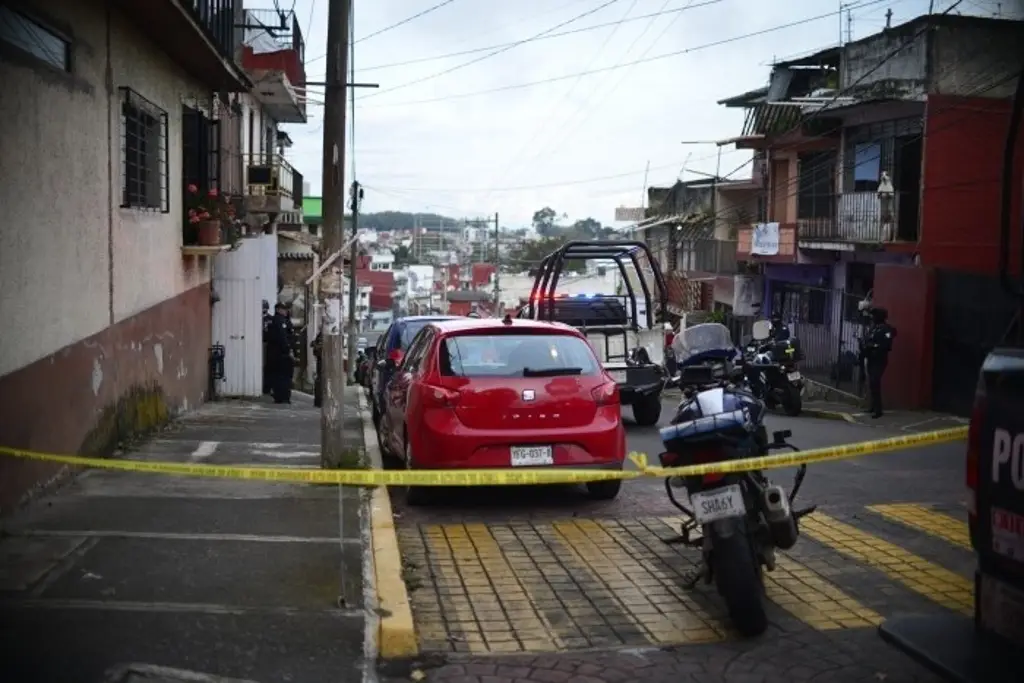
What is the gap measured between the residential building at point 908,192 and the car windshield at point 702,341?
31.9ft

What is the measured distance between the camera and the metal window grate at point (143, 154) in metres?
11.0

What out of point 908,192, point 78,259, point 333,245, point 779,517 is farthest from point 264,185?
point 779,517

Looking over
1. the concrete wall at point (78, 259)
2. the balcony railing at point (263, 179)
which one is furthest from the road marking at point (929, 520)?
the balcony railing at point (263, 179)

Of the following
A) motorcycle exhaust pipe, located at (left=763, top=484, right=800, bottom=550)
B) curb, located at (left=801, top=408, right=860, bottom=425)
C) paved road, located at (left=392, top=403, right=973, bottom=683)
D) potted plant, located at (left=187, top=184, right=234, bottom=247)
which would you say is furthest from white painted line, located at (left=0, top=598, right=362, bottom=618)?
curb, located at (left=801, top=408, right=860, bottom=425)

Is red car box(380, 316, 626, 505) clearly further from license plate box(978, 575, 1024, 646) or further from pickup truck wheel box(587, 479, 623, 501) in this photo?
license plate box(978, 575, 1024, 646)

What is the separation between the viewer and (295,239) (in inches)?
1287

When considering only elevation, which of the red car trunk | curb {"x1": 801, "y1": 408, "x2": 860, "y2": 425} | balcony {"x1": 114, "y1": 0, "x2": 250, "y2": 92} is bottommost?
curb {"x1": 801, "y1": 408, "x2": 860, "y2": 425}

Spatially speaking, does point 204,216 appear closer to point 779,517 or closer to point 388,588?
point 388,588

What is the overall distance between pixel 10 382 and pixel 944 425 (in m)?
13.6

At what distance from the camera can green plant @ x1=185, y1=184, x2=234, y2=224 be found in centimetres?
1515

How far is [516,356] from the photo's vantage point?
9039mm

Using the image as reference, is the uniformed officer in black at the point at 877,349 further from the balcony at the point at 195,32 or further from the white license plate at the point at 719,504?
the white license plate at the point at 719,504

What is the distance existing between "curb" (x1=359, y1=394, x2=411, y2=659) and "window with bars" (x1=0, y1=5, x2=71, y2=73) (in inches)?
153

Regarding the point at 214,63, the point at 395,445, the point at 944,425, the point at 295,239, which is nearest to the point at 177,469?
the point at 395,445
